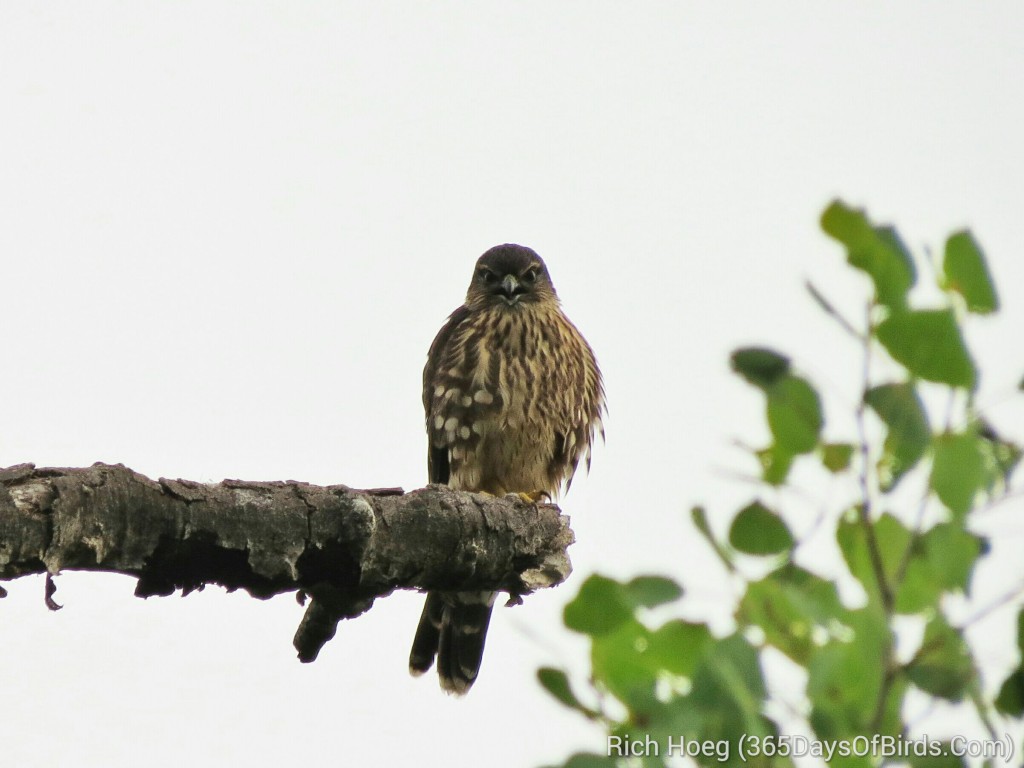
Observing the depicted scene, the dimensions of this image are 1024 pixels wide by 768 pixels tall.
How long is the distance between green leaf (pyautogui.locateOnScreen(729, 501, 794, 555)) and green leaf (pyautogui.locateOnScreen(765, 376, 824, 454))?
6cm

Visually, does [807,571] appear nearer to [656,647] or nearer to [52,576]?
[656,647]

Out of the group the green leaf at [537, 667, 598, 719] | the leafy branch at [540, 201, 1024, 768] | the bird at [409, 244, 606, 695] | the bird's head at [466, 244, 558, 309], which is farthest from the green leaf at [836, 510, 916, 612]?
the bird's head at [466, 244, 558, 309]

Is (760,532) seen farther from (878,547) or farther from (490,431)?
(490,431)

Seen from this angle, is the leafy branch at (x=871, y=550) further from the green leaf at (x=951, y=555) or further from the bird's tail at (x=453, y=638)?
the bird's tail at (x=453, y=638)

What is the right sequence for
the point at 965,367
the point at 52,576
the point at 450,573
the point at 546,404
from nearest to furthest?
the point at 965,367, the point at 52,576, the point at 450,573, the point at 546,404

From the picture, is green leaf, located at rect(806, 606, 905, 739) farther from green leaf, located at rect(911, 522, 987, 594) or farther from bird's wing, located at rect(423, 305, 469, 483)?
bird's wing, located at rect(423, 305, 469, 483)

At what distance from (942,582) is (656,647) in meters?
0.26

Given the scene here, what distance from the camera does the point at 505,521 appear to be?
3156 mm

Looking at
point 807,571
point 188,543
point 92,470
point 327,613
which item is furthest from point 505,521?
point 807,571

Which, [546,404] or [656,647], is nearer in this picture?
[656,647]

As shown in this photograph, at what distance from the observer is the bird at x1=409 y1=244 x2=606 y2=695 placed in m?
5.01

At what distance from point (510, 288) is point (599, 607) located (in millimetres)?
4840

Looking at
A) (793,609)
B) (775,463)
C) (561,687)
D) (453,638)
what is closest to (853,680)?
(793,609)

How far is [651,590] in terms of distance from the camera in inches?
39.7
